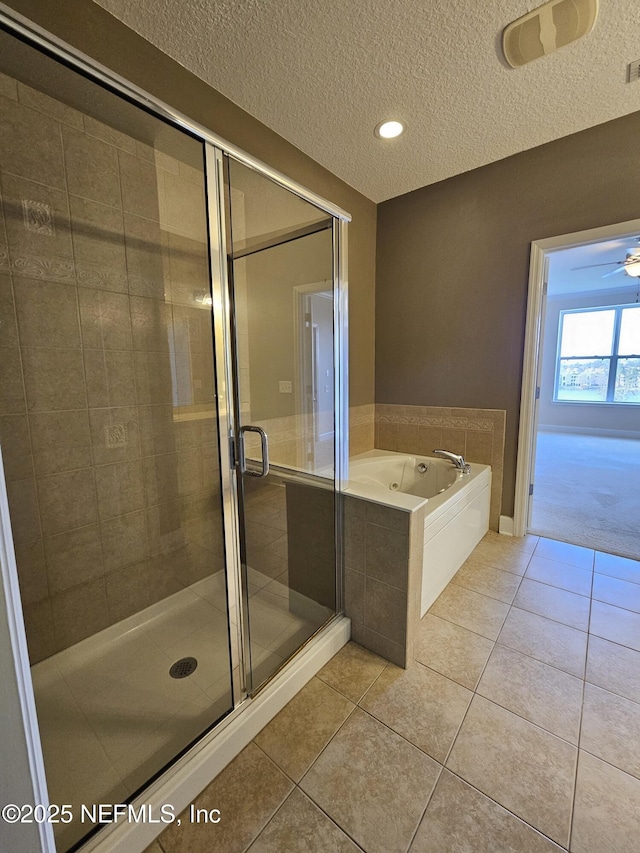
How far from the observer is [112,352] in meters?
1.66

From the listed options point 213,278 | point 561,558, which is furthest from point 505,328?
point 213,278

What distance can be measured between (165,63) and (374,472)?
265cm

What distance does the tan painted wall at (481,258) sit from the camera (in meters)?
2.18

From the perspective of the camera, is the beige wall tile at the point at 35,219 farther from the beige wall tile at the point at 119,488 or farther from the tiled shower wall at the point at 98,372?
the beige wall tile at the point at 119,488

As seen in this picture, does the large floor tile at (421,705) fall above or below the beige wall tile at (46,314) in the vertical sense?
below

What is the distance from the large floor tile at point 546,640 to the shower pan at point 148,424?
894 millimetres

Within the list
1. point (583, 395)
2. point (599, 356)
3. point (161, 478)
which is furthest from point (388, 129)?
point (583, 395)

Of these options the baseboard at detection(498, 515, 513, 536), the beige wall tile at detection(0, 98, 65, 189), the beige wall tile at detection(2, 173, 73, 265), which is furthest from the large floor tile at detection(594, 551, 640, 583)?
the beige wall tile at detection(0, 98, 65, 189)

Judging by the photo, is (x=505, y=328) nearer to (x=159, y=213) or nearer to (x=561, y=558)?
(x=561, y=558)

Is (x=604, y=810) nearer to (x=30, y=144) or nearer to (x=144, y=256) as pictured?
(x=144, y=256)

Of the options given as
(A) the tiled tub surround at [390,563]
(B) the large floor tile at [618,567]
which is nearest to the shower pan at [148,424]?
(A) the tiled tub surround at [390,563]

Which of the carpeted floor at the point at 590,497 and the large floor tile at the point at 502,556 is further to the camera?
the carpeted floor at the point at 590,497

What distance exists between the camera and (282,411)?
221 cm

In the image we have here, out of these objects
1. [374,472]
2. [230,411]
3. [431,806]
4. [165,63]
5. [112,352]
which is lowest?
[431,806]
